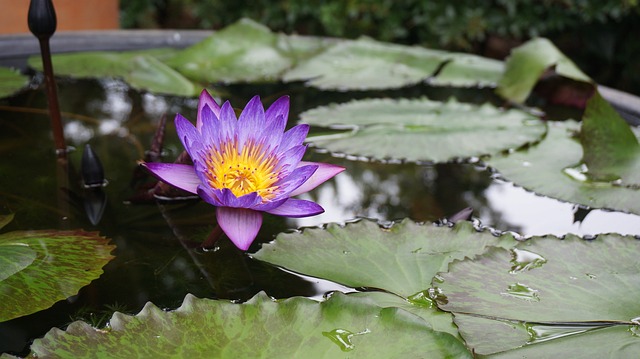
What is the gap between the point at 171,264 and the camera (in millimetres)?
740

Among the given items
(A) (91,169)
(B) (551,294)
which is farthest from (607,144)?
(A) (91,169)

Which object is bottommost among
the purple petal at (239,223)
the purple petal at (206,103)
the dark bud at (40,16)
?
the purple petal at (239,223)

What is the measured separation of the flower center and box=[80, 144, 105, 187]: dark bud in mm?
309

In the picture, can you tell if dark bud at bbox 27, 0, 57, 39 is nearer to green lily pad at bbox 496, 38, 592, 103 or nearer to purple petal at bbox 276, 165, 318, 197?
purple petal at bbox 276, 165, 318, 197

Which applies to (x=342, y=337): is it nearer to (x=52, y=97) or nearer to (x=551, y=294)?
(x=551, y=294)

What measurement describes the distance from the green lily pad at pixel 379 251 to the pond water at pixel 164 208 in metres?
0.02

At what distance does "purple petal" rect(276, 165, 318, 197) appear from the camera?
25.8 inches

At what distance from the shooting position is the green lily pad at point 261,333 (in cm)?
55

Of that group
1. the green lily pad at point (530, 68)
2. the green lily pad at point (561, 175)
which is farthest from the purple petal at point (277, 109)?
the green lily pad at point (530, 68)

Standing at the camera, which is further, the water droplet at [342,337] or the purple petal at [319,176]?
the purple petal at [319,176]

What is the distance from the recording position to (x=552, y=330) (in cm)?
64

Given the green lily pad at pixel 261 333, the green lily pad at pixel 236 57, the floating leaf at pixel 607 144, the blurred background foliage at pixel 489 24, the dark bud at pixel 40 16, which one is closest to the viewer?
the green lily pad at pixel 261 333

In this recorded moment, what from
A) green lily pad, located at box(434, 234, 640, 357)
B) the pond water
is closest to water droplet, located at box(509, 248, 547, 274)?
green lily pad, located at box(434, 234, 640, 357)

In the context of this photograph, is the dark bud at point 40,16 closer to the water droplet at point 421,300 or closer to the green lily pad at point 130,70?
the green lily pad at point 130,70
